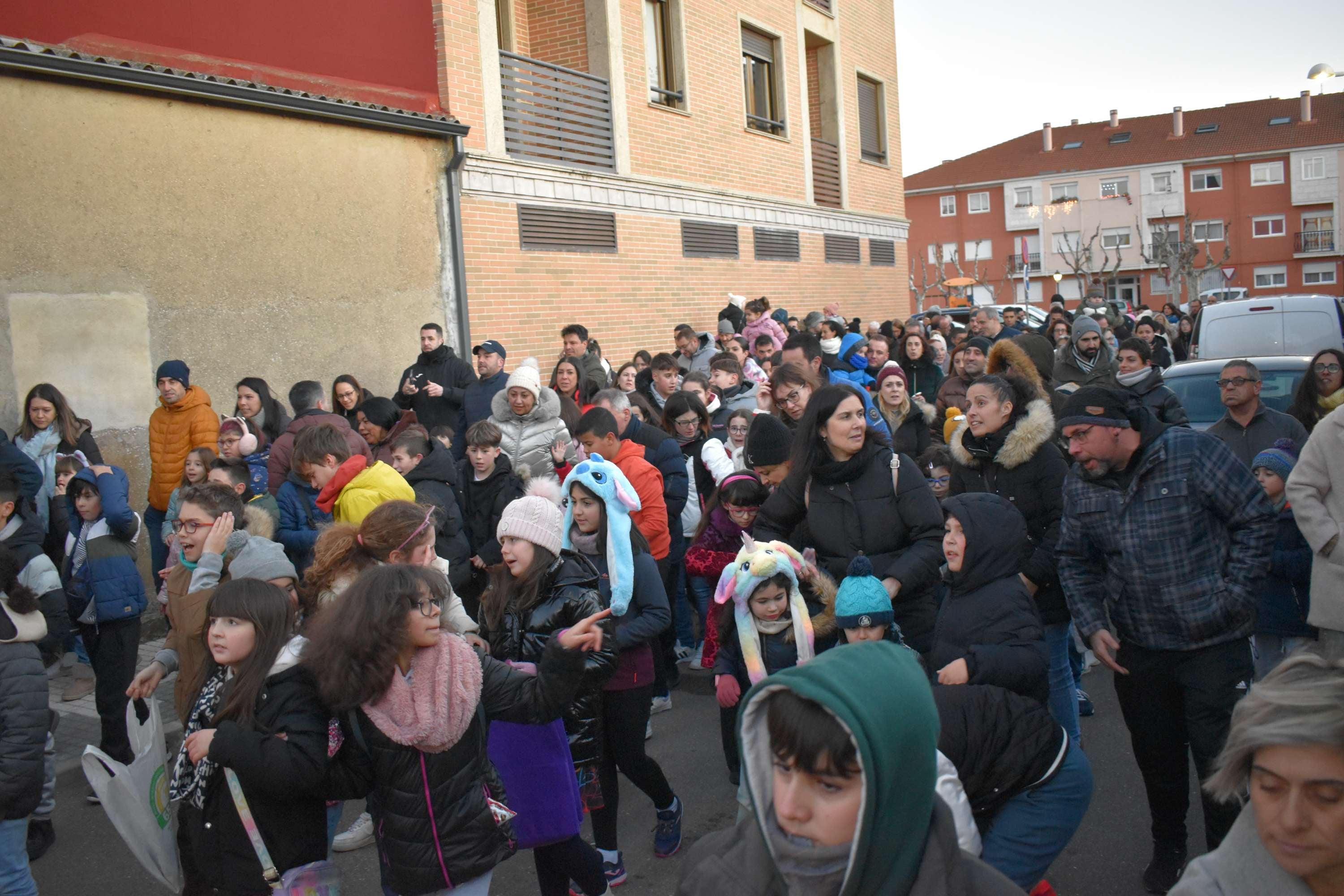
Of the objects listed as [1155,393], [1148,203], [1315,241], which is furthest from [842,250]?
[1315,241]

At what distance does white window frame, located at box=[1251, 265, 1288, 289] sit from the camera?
6359cm

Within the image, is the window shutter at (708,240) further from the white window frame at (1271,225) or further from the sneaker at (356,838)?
the white window frame at (1271,225)

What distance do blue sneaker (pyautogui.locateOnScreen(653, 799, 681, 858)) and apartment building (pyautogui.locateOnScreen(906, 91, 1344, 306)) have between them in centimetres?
5995

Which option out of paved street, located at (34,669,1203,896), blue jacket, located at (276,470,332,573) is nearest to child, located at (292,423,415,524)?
blue jacket, located at (276,470,332,573)

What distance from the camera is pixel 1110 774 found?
5301 millimetres

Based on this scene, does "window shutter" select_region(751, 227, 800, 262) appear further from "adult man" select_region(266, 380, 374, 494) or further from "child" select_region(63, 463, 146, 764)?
"child" select_region(63, 463, 146, 764)

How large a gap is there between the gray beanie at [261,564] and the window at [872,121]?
1879 centimetres

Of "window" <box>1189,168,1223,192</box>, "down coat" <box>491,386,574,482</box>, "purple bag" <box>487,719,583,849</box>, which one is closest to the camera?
"purple bag" <box>487,719,583,849</box>

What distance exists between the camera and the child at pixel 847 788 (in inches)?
68.3

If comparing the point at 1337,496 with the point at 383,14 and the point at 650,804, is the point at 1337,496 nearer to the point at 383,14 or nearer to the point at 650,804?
the point at 650,804

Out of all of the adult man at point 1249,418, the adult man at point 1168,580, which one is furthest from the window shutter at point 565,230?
the adult man at point 1168,580

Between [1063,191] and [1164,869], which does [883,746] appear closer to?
[1164,869]

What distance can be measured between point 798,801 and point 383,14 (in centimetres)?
1159

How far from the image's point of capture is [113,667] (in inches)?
227
